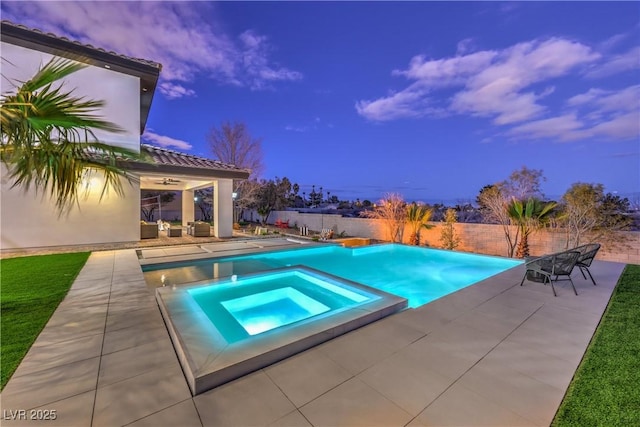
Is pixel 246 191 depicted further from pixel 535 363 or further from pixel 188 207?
pixel 535 363

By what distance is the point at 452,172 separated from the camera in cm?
4412

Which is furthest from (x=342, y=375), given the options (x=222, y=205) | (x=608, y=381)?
(x=222, y=205)

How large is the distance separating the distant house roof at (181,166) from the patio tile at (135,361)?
8.17m

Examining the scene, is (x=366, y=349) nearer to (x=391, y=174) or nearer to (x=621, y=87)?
(x=621, y=87)

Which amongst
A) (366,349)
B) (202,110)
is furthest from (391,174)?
(366,349)

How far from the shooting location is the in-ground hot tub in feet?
9.16

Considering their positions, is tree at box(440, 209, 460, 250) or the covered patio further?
tree at box(440, 209, 460, 250)

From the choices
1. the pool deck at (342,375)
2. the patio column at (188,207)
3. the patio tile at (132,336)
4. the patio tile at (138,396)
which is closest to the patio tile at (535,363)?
the pool deck at (342,375)

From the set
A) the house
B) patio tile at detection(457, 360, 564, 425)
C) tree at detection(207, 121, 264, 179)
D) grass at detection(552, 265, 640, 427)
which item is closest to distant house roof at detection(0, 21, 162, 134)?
the house

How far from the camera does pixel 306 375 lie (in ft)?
8.81

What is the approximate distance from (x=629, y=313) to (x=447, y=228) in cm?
783

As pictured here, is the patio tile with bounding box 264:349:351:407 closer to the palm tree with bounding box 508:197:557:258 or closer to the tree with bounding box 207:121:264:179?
the palm tree with bounding box 508:197:557:258

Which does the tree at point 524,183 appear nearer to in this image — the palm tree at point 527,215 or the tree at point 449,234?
the palm tree at point 527,215

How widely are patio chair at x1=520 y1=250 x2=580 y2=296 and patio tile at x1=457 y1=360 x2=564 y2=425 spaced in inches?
128
